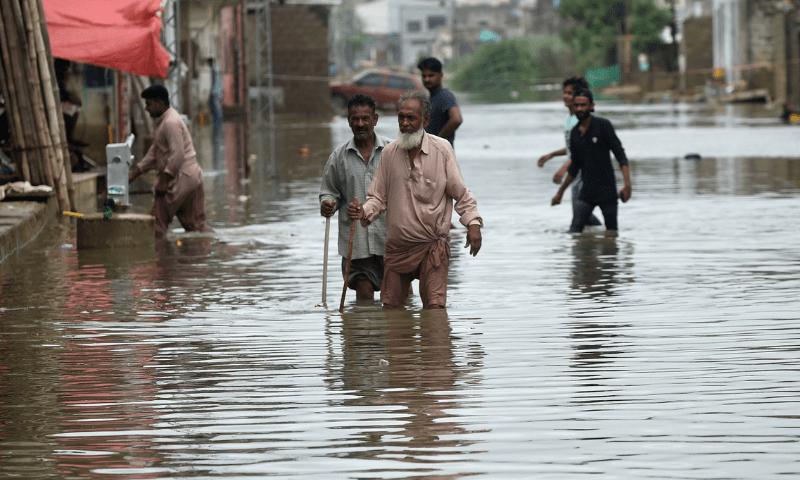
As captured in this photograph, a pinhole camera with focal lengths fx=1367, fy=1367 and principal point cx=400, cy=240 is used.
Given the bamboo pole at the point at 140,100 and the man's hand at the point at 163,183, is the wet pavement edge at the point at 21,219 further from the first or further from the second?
the bamboo pole at the point at 140,100

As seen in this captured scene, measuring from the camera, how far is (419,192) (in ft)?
23.4

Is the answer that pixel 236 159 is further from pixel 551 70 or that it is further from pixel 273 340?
pixel 551 70

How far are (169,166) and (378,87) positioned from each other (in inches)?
1282

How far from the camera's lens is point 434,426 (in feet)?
16.4

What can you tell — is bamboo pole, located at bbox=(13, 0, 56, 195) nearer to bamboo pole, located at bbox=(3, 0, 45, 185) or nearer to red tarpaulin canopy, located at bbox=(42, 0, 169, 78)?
bamboo pole, located at bbox=(3, 0, 45, 185)

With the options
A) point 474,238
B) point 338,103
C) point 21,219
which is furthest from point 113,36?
point 338,103

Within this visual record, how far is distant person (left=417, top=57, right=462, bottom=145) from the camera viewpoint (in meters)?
11.0

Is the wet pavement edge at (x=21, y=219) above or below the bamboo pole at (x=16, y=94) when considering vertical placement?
below

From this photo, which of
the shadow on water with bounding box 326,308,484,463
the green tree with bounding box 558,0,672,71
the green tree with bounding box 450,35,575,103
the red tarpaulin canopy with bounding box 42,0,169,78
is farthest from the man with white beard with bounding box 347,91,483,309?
the green tree with bounding box 450,35,575,103

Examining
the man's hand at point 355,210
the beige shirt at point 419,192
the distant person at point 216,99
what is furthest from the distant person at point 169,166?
the distant person at point 216,99

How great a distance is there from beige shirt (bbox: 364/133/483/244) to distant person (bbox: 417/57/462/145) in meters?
3.86

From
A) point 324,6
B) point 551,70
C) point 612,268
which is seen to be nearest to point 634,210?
point 612,268

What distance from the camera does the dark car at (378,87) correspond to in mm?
42906

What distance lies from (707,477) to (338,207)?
3.88 metres
